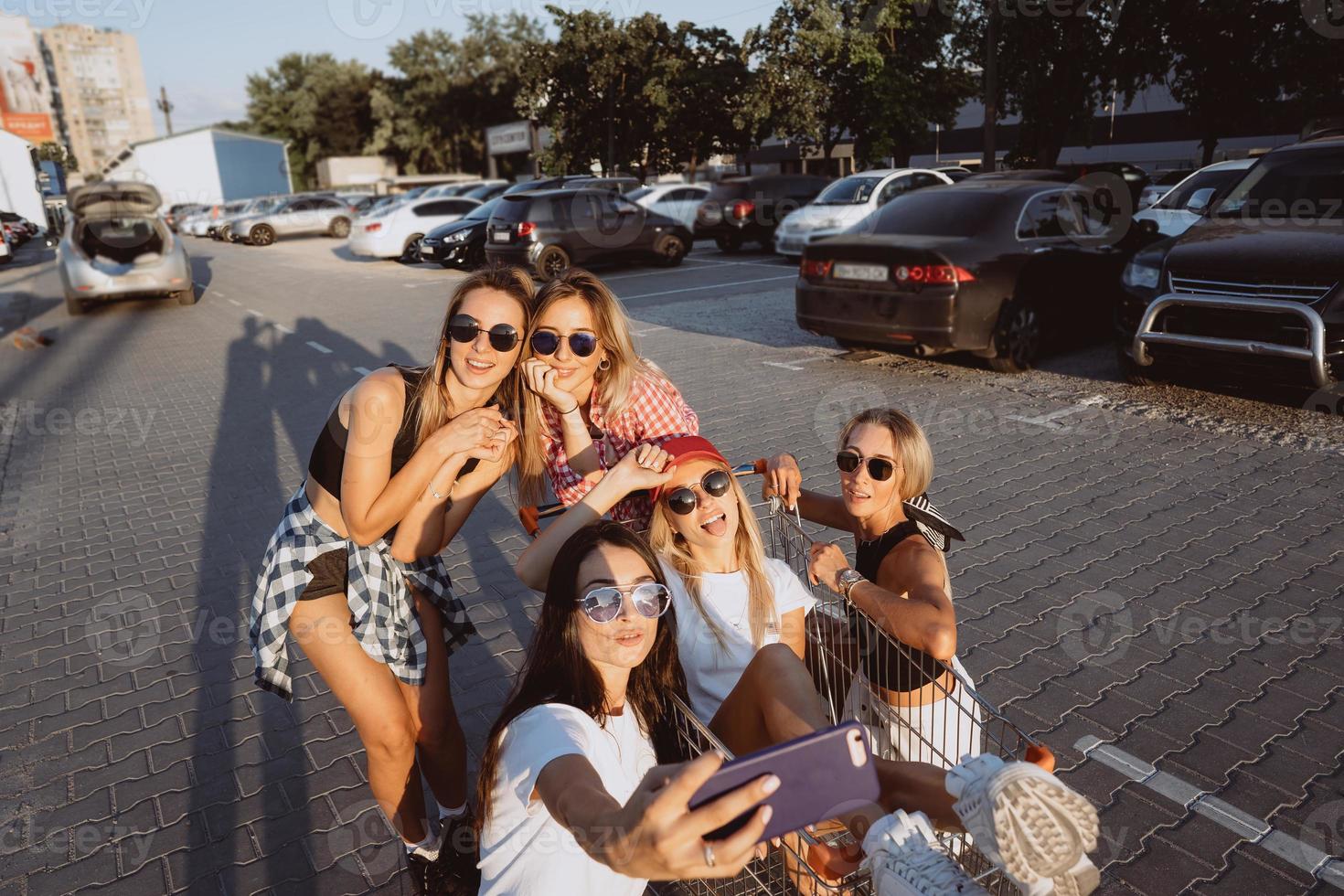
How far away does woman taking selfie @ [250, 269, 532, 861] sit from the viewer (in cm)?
227

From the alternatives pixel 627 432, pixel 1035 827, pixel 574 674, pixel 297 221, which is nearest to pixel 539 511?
pixel 627 432

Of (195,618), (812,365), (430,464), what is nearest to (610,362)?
(430,464)

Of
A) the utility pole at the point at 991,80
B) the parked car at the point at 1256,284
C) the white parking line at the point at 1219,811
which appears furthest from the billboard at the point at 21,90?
the white parking line at the point at 1219,811

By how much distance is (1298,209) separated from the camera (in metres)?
7.29

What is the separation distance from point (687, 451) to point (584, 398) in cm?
50

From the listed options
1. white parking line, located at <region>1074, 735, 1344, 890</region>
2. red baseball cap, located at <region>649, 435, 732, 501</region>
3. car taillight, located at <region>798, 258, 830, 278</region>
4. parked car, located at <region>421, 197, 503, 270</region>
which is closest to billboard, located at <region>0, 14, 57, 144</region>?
parked car, located at <region>421, 197, 503, 270</region>

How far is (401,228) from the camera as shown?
2197 cm

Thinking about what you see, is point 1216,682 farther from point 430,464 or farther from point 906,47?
point 906,47

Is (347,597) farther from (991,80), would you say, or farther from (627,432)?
(991,80)

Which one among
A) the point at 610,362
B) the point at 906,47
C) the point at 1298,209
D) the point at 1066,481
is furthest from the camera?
the point at 906,47

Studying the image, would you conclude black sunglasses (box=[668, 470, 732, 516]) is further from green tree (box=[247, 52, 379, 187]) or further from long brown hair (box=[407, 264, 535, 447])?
green tree (box=[247, 52, 379, 187])

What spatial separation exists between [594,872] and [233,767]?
2.17m

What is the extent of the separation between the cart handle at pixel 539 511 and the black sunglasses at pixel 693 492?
171mm

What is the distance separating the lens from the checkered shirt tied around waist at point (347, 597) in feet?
7.82
